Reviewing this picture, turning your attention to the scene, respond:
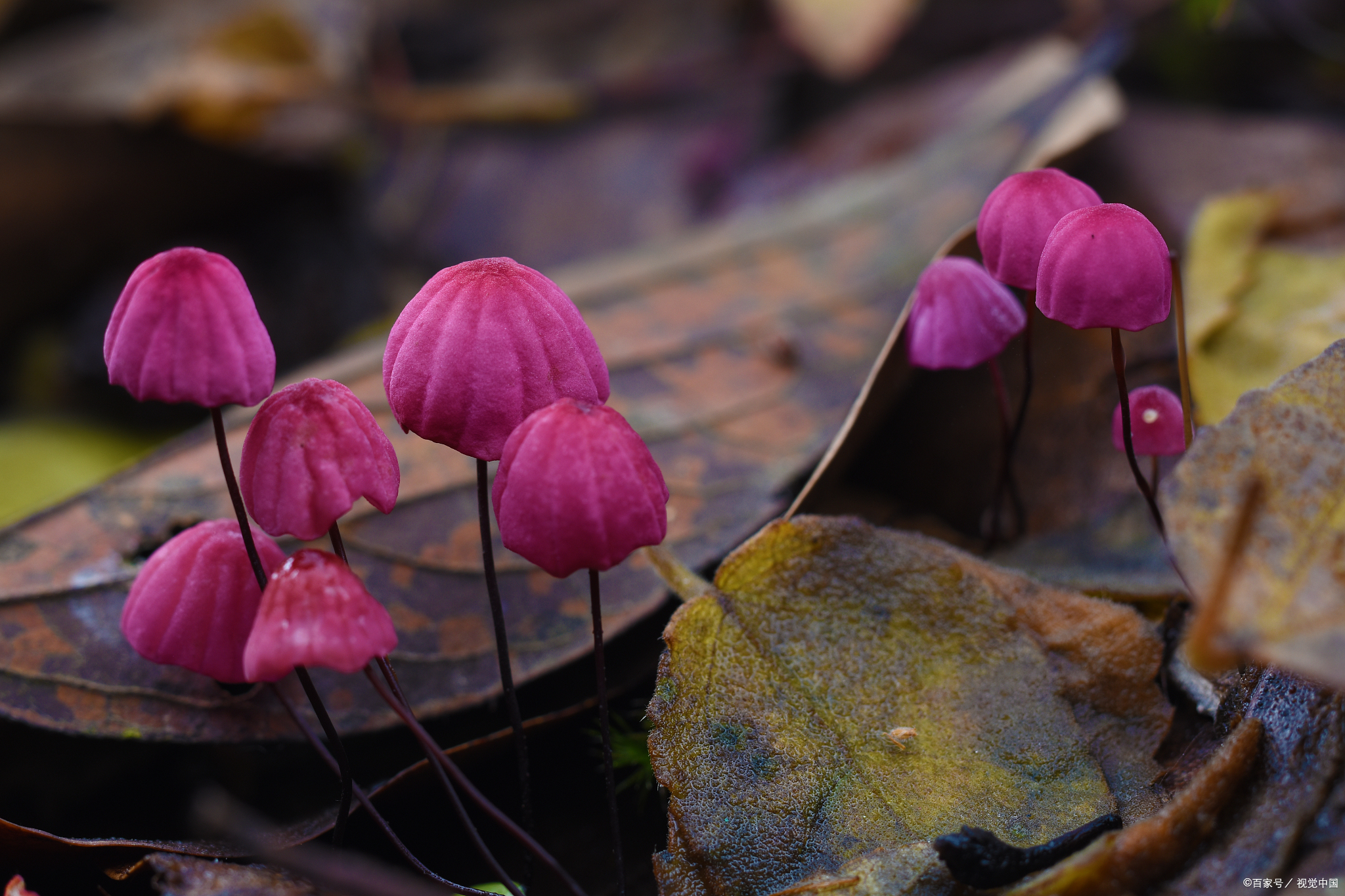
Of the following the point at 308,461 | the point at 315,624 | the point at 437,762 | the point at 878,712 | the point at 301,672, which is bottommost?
the point at 878,712

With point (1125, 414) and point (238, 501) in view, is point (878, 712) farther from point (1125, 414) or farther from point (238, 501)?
point (238, 501)

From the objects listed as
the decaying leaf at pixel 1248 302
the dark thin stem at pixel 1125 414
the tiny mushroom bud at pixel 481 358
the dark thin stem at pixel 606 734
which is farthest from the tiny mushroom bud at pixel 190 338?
the decaying leaf at pixel 1248 302

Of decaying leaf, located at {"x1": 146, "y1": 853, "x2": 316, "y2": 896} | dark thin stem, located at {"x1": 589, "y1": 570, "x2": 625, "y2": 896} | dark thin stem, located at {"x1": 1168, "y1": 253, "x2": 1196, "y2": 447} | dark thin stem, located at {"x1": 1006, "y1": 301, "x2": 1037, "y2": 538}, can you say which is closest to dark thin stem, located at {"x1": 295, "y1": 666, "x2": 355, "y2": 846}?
decaying leaf, located at {"x1": 146, "y1": 853, "x2": 316, "y2": 896}

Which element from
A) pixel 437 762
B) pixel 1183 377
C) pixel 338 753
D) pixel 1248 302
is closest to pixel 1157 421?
pixel 1183 377

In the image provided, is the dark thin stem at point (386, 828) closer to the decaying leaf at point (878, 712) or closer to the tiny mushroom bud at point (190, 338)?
the decaying leaf at point (878, 712)

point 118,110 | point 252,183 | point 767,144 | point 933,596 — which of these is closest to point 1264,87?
point 767,144

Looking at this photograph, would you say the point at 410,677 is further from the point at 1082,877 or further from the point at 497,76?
the point at 497,76
